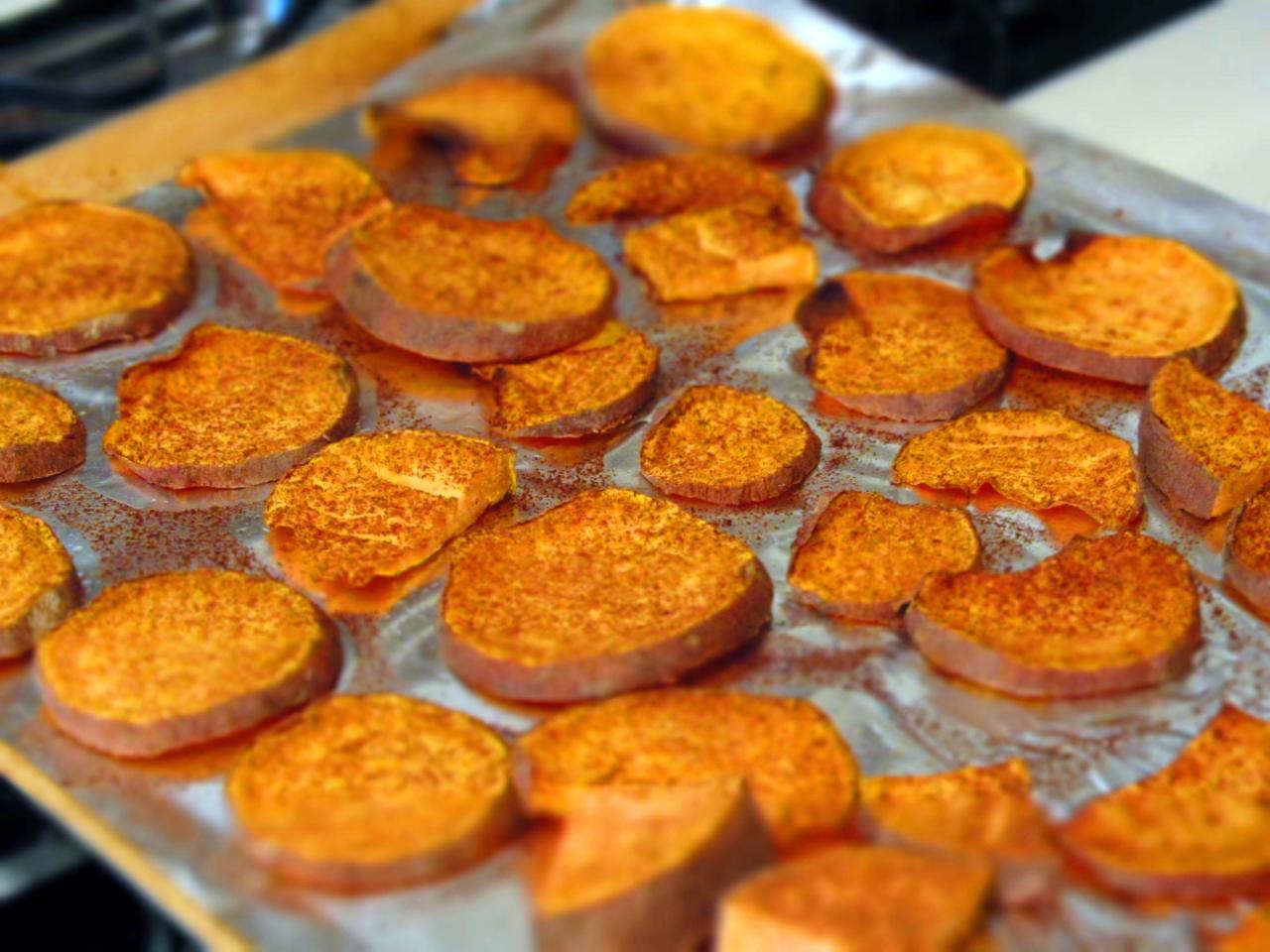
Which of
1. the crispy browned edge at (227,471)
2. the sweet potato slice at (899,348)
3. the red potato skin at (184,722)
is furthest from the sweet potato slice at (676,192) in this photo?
the red potato skin at (184,722)

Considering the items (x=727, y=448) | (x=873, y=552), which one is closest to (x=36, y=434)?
(x=727, y=448)

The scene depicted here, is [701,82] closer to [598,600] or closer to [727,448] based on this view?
[727,448]

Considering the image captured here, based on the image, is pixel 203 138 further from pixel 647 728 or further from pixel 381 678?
pixel 647 728

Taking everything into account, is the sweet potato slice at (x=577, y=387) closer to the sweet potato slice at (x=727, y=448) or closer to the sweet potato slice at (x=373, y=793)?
the sweet potato slice at (x=727, y=448)

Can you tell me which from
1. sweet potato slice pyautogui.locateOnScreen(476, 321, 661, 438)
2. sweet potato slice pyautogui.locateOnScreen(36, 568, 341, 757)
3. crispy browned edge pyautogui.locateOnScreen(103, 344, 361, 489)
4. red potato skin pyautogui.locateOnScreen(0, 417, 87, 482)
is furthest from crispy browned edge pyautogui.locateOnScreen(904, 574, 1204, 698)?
red potato skin pyautogui.locateOnScreen(0, 417, 87, 482)

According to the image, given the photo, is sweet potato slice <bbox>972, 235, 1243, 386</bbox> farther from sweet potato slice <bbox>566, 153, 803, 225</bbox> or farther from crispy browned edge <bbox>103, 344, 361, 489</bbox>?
crispy browned edge <bbox>103, 344, 361, 489</bbox>
